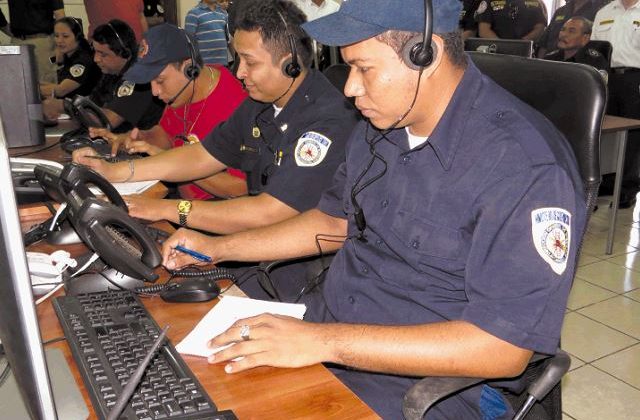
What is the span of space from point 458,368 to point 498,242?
199 mm

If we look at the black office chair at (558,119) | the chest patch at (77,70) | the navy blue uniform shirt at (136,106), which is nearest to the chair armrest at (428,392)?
the black office chair at (558,119)

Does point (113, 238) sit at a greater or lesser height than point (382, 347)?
greater

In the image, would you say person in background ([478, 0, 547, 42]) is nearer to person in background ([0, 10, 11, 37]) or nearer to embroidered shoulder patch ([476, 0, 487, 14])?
embroidered shoulder patch ([476, 0, 487, 14])

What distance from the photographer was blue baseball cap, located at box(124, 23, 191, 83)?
2410 millimetres

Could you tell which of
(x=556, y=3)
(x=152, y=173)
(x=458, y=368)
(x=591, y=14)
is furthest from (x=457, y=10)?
(x=556, y=3)

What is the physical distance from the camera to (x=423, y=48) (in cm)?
107

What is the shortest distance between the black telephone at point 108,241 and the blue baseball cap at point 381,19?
481mm

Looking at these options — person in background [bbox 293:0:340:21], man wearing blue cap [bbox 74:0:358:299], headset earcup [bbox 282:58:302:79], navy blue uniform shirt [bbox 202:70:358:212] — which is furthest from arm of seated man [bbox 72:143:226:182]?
person in background [bbox 293:0:340:21]

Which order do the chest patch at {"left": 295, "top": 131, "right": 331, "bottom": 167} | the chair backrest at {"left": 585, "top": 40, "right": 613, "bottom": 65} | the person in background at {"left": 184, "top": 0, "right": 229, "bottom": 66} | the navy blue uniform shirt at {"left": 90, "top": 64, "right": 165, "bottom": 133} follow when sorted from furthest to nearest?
the chair backrest at {"left": 585, "top": 40, "right": 613, "bottom": 65} → the person in background at {"left": 184, "top": 0, "right": 229, "bottom": 66} → the navy blue uniform shirt at {"left": 90, "top": 64, "right": 165, "bottom": 133} → the chest patch at {"left": 295, "top": 131, "right": 331, "bottom": 167}

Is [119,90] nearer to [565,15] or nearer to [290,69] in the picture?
[290,69]

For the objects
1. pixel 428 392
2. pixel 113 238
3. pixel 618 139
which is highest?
pixel 113 238

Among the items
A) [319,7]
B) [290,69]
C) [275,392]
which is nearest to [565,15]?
[319,7]

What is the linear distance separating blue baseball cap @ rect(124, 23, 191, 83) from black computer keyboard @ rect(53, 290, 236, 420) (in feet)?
4.71

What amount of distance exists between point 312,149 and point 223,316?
69cm
